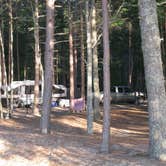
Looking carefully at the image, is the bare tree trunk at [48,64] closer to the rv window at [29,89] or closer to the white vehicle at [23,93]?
the white vehicle at [23,93]

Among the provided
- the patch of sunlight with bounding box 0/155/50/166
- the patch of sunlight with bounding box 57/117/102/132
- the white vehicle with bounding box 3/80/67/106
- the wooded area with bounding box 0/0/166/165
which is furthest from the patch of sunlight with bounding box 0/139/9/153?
the white vehicle with bounding box 3/80/67/106

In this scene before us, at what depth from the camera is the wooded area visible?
490 inches

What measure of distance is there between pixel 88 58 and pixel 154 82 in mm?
8787

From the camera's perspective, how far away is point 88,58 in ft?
68.8

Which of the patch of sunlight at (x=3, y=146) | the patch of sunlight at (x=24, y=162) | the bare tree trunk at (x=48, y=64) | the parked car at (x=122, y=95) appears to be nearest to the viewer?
the patch of sunlight at (x=24, y=162)

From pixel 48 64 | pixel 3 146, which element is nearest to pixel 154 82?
pixel 3 146

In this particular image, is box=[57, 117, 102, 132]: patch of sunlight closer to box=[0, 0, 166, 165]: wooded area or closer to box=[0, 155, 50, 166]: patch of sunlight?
box=[0, 0, 166, 165]: wooded area

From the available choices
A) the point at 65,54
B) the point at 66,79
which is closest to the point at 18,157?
the point at 65,54

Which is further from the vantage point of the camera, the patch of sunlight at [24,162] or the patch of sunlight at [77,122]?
the patch of sunlight at [77,122]

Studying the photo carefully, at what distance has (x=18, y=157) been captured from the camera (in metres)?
12.4

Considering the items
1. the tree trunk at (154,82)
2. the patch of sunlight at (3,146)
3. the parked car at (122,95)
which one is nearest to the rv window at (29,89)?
the parked car at (122,95)

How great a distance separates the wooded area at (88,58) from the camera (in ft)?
40.8

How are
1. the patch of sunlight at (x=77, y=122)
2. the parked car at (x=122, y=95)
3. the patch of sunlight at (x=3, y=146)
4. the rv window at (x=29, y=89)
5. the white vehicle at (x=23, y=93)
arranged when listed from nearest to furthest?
the patch of sunlight at (x=3, y=146), the patch of sunlight at (x=77, y=122), the white vehicle at (x=23, y=93), the rv window at (x=29, y=89), the parked car at (x=122, y=95)

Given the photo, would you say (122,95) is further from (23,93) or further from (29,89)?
(23,93)
